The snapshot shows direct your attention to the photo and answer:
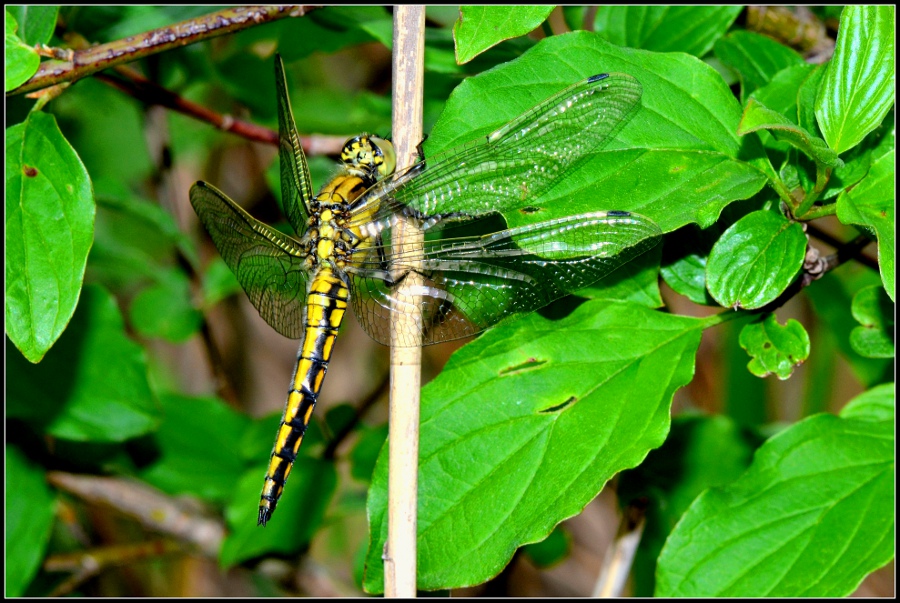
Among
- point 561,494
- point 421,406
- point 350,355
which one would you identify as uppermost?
point 350,355

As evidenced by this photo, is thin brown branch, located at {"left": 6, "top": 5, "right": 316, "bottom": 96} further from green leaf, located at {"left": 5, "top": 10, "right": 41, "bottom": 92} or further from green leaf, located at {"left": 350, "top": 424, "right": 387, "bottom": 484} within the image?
green leaf, located at {"left": 350, "top": 424, "right": 387, "bottom": 484}

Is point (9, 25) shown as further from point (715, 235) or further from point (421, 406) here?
point (715, 235)

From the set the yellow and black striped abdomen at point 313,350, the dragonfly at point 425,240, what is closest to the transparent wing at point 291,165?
the dragonfly at point 425,240

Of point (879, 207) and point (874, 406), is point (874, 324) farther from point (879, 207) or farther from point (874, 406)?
point (879, 207)

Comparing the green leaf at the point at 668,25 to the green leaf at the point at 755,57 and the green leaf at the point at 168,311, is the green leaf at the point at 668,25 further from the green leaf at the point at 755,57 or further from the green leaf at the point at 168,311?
the green leaf at the point at 168,311

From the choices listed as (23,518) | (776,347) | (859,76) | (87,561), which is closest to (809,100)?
(859,76)

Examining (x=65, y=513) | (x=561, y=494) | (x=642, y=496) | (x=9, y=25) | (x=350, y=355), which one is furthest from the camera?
(x=350, y=355)

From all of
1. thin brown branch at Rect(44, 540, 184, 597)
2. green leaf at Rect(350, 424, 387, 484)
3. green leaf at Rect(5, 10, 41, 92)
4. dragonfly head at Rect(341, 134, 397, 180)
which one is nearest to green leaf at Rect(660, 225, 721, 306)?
dragonfly head at Rect(341, 134, 397, 180)

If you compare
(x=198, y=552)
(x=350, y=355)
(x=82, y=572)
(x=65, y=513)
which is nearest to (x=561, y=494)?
(x=198, y=552)
